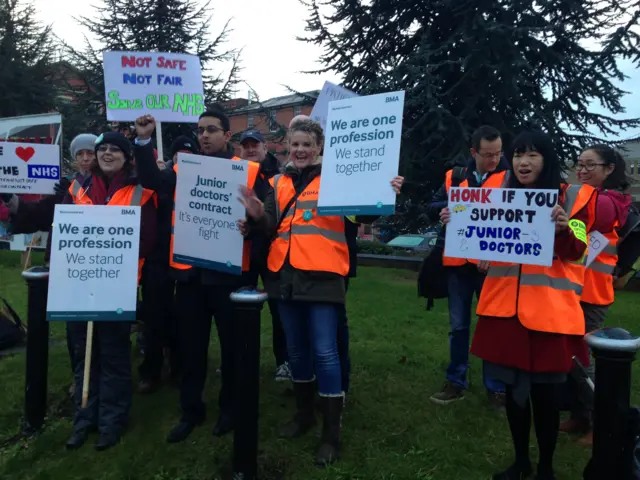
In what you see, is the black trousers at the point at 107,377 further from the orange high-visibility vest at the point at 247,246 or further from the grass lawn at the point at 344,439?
the orange high-visibility vest at the point at 247,246

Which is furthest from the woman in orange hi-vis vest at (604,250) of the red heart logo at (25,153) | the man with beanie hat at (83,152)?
the red heart logo at (25,153)

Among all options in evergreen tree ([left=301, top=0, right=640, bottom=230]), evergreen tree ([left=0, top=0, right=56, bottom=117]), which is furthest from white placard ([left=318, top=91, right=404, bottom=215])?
evergreen tree ([left=0, top=0, right=56, bottom=117])

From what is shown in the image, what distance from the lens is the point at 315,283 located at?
10.8 ft

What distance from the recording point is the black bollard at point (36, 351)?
12.8ft

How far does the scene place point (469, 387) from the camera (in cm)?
460

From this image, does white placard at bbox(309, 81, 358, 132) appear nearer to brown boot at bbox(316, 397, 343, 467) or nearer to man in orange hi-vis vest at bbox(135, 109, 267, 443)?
man in orange hi-vis vest at bbox(135, 109, 267, 443)

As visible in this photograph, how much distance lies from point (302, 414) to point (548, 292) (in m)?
1.85

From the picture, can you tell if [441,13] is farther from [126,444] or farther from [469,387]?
[126,444]

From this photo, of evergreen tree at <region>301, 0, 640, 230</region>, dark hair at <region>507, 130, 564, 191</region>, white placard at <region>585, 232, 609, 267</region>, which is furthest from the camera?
evergreen tree at <region>301, 0, 640, 230</region>

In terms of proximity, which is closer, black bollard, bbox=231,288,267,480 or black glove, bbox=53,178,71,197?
black bollard, bbox=231,288,267,480

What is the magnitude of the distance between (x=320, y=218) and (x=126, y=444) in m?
2.03

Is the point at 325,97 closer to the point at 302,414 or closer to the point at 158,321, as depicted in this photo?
the point at 158,321

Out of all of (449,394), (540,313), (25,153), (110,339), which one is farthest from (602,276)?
(25,153)

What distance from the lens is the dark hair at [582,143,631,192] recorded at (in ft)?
12.1
